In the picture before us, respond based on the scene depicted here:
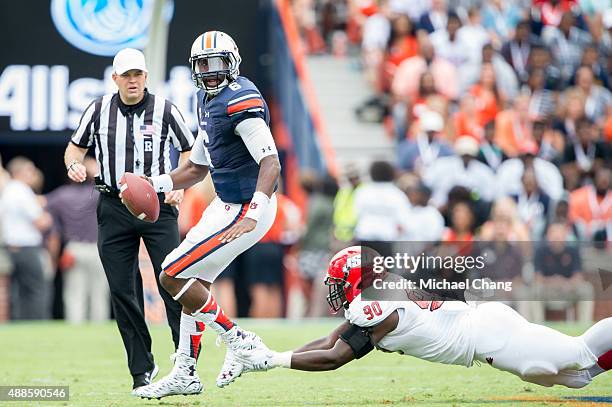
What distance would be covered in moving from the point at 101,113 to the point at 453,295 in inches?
93.0

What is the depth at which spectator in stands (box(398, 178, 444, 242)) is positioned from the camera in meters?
12.2

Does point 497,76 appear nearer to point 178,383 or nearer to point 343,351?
point 178,383

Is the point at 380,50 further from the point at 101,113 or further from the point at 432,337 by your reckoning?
the point at 432,337

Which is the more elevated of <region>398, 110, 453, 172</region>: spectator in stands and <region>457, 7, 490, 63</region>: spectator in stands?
<region>457, 7, 490, 63</region>: spectator in stands

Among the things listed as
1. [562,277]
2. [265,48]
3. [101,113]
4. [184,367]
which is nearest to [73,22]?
[265,48]

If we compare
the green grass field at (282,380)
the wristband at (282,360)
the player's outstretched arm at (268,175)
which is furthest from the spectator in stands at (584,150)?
the wristband at (282,360)

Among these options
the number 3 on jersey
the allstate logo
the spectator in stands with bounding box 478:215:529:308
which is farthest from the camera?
the allstate logo

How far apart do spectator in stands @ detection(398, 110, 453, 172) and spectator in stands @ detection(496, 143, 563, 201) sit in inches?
24.9

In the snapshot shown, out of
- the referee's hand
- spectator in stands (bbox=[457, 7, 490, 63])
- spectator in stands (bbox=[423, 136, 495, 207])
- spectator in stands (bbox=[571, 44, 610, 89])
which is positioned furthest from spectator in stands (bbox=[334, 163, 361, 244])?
the referee's hand

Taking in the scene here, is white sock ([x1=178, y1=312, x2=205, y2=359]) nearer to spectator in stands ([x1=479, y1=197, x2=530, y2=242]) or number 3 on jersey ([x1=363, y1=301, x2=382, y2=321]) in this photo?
number 3 on jersey ([x1=363, y1=301, x2=382, y2=321])

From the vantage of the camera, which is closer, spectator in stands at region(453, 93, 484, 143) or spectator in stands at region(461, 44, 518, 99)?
spectator in stands at region(453, 93, 484, 143)

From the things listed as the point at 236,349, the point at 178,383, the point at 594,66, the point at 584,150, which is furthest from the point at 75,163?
the point at 594,66

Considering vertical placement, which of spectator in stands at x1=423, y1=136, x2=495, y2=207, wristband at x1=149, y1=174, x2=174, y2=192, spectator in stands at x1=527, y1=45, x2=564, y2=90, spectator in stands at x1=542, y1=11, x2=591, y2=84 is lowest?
spectator in stands at x1=423, y1=136, x2=495, y2=207

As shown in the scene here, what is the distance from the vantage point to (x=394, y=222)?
12.3m
